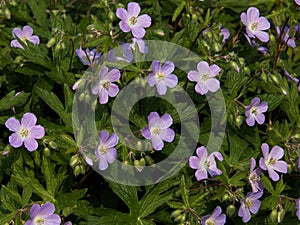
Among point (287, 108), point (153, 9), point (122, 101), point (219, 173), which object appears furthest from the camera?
point (153, 9)

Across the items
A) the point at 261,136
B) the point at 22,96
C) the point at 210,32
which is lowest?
the point at 261,136

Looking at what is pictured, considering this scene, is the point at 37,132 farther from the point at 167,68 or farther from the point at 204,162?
the point at 204,162

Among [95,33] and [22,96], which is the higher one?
[95,33]

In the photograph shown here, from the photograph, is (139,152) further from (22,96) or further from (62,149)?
(22,96)

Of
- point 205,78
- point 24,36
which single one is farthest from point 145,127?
point 24,36

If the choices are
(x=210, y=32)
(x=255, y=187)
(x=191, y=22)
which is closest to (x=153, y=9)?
(x=191, y=22)

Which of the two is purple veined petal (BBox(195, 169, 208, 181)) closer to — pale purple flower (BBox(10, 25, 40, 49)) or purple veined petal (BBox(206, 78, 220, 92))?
purple veined petal (BBox(206, 78, 220, 92))
